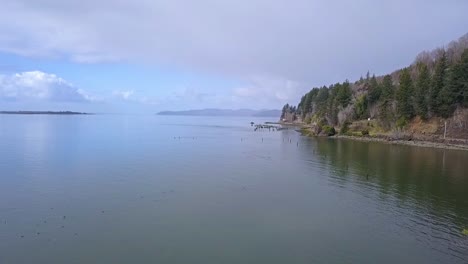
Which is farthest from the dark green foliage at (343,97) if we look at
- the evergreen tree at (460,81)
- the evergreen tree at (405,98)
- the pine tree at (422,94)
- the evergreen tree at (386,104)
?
the evergreen tree at (460,81)

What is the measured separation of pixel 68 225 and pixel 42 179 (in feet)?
51.3

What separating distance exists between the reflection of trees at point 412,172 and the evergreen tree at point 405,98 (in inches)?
747

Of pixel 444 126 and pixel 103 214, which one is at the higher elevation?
pixel 444 126

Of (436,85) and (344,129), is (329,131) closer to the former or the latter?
(344,129)

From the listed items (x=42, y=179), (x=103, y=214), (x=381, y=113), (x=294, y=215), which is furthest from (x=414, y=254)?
(x=381, y=113)

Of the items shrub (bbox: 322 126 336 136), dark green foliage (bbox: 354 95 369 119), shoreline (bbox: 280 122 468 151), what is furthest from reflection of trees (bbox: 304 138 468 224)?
dark green foliage (bbox: 354 95 369 119)

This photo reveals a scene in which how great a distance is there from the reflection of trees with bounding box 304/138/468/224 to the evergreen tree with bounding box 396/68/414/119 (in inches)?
747

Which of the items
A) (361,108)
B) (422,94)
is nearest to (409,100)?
(422,94)

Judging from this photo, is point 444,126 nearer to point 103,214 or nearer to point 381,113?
point 381,113

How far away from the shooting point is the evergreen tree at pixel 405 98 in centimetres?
8850

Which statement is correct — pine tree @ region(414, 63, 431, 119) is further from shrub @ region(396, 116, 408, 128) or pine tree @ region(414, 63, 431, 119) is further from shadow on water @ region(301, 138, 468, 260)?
shadow on water @ region(301, 138, 468, 260)

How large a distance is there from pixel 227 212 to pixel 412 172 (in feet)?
95.0

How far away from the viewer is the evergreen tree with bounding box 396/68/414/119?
88.5m

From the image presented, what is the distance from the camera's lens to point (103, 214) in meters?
26.1
